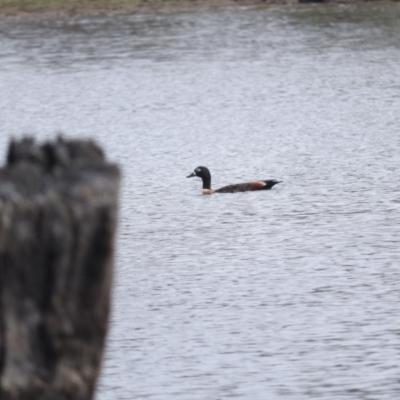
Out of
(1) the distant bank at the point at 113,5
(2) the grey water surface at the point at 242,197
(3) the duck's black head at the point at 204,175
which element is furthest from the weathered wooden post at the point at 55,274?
(1) the distant bank at the point at 113,5

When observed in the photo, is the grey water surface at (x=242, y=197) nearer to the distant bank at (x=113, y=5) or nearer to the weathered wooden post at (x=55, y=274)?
the weathered wooden post at (x=55, y=274)

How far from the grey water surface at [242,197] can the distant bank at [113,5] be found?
6168 mm

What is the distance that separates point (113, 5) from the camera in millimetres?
56219

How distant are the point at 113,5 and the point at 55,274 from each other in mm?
54409

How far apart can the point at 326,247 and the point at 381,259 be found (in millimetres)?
1189

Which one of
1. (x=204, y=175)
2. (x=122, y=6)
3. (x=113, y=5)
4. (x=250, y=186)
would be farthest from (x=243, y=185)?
(x=113, y=5)

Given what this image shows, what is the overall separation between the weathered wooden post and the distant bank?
52.8 meters

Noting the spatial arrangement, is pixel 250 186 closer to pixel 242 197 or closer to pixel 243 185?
pixel 243 185

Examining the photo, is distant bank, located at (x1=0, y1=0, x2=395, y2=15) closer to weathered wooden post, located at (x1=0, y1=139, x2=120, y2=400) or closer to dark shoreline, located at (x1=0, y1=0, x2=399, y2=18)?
dark shoreline, located at (x1=0, y1=0, x2=399, y2=18)

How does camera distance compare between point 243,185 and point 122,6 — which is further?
A: point 122,6

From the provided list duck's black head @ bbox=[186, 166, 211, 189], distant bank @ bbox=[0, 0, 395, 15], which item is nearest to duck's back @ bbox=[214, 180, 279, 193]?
duck's black head @ bbox=[186, 166, 211, 189]

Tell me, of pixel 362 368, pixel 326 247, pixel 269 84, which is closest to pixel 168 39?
pixel 269 84

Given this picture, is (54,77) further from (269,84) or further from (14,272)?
(14,272)

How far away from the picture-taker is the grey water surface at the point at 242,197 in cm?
1004
